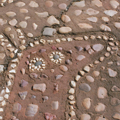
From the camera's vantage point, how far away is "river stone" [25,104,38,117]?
1820mm

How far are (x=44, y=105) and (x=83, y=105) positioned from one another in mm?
374

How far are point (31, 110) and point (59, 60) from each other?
0.66m

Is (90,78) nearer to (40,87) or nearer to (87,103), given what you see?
(87,103)

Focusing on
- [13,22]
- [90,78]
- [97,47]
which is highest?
[13,22]

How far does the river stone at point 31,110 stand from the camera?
182 centimetres

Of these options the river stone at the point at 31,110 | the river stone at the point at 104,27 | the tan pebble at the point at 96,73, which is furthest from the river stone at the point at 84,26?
the river stone at the point at 31,110

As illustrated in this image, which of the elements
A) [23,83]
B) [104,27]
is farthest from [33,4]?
[23,83]

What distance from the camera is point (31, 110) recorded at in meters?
1.84

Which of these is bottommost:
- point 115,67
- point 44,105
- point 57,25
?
point 44,105

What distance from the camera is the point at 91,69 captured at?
2.16m


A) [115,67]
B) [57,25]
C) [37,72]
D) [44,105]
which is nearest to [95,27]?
[57,25]

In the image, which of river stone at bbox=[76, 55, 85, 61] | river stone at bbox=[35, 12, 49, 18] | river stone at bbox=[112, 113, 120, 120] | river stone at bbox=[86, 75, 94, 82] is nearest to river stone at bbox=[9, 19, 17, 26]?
river stone at bbox=[35, 12, 49, 18]

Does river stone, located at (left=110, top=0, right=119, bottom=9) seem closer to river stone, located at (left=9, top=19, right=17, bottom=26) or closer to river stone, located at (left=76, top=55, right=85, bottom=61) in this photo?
river stone, located at (left=76, top=55, right=85, bottom=61)

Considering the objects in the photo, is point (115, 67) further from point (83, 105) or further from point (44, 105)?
point (44, 105)
